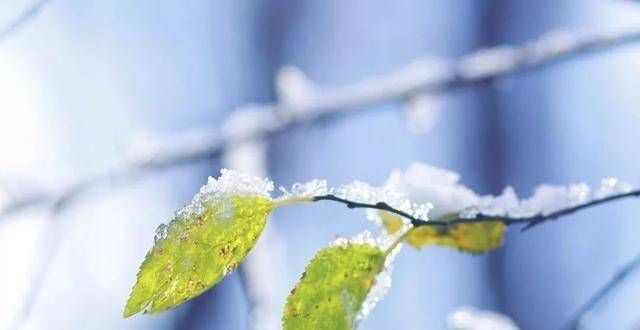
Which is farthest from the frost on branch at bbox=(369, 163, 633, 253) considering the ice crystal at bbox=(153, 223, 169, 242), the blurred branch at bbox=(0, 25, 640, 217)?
the blurred branch at bbox=(0, 25, 640, 217)

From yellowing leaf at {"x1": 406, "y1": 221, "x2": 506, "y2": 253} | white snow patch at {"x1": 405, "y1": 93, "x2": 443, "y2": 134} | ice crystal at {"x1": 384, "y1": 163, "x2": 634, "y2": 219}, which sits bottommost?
yellowing leaf at {"x1": 406, "y1": 221, "x2": 506, "y2": 253}

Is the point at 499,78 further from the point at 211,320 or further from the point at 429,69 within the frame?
the point at 211,320

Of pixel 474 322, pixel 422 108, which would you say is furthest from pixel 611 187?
pixel 422 108

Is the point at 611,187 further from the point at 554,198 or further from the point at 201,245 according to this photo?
the point at 201,245

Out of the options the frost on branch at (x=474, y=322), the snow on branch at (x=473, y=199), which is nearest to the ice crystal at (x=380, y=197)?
the snow on branch at (x=473, y=199)

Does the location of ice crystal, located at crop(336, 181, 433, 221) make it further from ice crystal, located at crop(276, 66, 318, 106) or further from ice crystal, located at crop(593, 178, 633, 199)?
ice crystal, located at crop(276, 66, 318, 106)

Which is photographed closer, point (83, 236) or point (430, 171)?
point (430, 171)

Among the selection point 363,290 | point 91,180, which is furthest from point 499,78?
point 363,290
